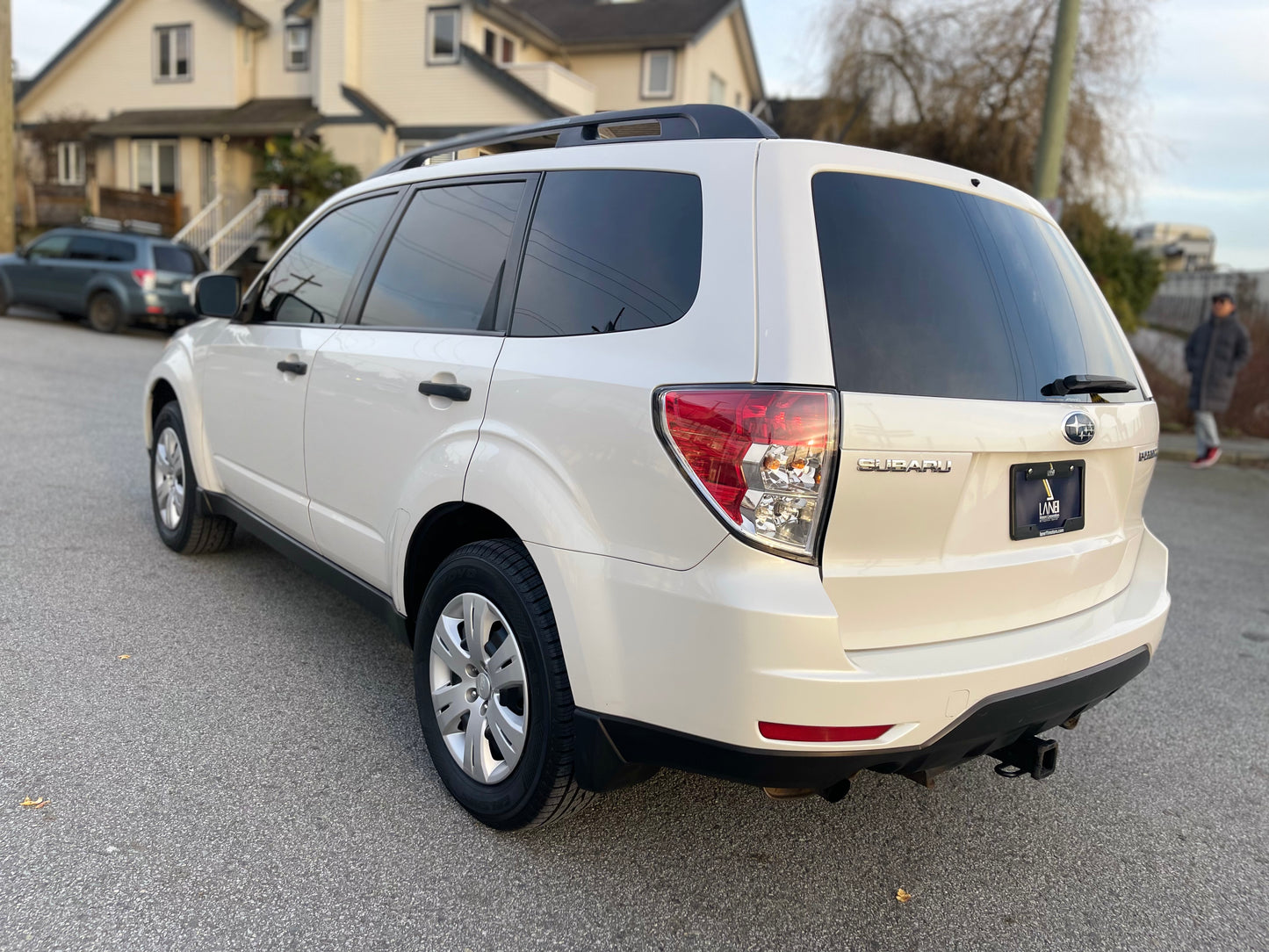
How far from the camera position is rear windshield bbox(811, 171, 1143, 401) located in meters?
2.26

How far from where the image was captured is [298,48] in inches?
1043

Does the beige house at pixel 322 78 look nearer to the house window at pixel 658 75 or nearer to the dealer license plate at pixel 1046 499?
the house window at pixel 658 75

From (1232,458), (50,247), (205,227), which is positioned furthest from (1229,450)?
(205,227)

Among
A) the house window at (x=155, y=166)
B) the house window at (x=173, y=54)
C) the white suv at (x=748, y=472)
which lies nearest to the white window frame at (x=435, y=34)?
the house window at (x=173, y=54)

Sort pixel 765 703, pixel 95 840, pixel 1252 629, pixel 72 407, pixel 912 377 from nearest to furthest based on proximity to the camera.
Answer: pixel 765 703, pixel 912 377, pixel 95 840, pixel 1252 629, pixel 72 407

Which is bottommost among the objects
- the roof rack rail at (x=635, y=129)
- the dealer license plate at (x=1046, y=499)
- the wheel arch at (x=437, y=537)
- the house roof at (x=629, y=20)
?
the wheel arch at (x=437, y=537)

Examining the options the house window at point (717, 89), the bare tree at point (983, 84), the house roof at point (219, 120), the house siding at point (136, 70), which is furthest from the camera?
the house window at point (717, 89)

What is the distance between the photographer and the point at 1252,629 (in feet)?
17.0

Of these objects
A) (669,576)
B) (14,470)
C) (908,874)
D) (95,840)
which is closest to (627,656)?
(669,576)

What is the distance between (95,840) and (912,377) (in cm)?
241

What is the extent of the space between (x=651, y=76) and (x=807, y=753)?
87.5 ft

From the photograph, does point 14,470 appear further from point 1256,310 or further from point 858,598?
point 1256,310

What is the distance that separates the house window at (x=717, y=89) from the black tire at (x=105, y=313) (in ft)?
55.9

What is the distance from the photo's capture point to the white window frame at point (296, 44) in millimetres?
26250
